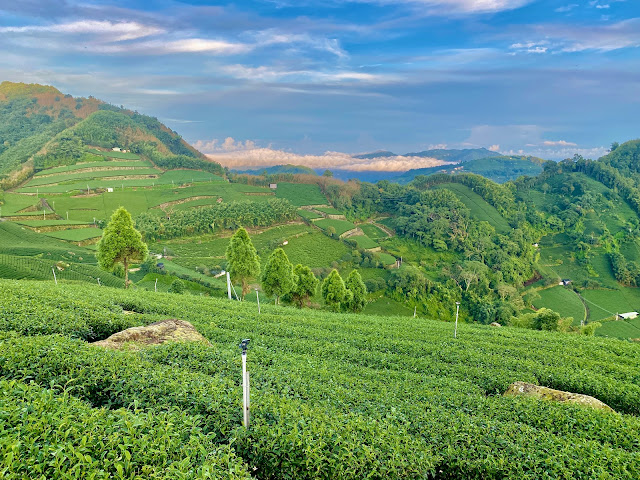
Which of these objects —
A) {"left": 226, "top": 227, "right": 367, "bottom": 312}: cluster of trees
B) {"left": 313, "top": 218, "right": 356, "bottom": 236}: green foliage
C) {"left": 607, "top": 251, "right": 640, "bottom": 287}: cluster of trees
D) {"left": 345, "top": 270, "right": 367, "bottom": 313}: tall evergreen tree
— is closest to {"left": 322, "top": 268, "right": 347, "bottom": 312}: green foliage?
{"left": 226, "top": 227, "right": 367, "bottom": 312}: cluster of trees

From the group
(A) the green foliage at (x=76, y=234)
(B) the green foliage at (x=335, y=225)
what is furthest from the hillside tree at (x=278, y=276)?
(B) the green foliage at (x=335, y=225)

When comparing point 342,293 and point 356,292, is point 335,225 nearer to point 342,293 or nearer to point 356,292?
point 356,292

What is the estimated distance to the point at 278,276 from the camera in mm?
29531

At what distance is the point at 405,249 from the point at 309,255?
27.4 meters

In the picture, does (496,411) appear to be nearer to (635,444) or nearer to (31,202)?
(635,444)

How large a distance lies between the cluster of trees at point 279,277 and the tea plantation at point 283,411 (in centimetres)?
1599

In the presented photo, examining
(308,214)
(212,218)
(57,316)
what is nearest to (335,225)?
(308,214)

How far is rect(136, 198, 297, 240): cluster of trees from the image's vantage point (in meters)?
74.1

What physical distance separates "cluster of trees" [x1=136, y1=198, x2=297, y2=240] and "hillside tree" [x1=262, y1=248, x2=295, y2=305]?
5097 centimetres

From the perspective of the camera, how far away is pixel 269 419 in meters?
6.54

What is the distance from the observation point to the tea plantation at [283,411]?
480 cm

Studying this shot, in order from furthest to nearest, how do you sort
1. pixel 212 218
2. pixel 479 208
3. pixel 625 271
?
pixel 479 208 < pixel 212 218 < pixel 625 271

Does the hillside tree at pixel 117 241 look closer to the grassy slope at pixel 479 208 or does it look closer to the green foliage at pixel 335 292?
the green foliage at pixel 335 292

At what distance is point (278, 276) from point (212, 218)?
5540 cm
